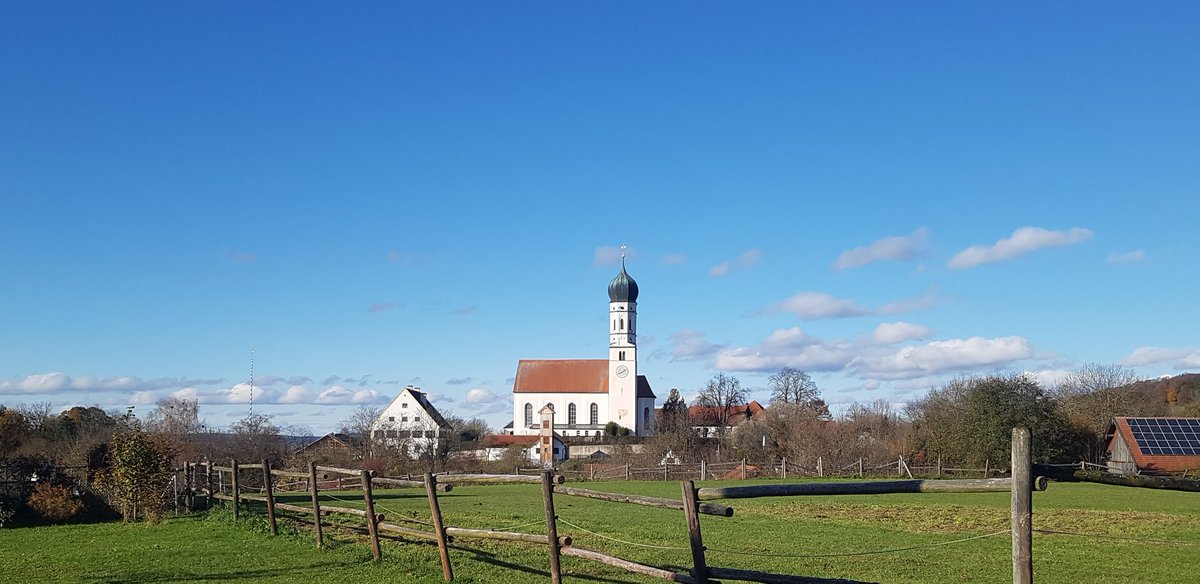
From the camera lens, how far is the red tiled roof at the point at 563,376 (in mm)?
114688

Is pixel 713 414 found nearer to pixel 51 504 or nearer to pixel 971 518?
pixel 971 518

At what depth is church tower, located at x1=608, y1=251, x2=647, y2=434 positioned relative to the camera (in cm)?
11225

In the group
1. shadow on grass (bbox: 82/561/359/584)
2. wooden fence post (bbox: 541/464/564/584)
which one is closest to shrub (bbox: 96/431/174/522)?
shadow on grass (bbox: 82/561/359/584)

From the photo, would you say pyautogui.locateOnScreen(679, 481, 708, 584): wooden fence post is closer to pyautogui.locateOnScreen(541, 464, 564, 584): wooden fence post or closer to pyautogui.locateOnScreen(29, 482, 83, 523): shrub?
pyautogui.locateOnScreen(541, 464, 564, 584): wooden fence post

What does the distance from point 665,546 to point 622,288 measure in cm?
10125

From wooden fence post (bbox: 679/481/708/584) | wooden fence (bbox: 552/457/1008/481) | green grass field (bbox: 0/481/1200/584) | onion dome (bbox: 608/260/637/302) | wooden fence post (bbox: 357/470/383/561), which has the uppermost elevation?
onion dome (bbox: 608/260/637/302)

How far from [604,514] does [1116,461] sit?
134 ft

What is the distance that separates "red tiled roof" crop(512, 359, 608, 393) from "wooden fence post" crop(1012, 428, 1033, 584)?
108m

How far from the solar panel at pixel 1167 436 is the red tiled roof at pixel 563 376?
68.9 m

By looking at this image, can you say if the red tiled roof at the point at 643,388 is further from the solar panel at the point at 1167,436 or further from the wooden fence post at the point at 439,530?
the wooden fence post at the point at 439,530

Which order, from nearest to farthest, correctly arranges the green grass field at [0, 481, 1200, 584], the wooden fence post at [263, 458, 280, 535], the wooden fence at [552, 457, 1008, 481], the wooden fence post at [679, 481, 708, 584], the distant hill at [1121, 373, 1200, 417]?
the wooden fence post at [679, 481, 708, 584], the green grass field at [0, 481, 1200, 584], the wooden fence post at [263, 458, 280, 535], the wooden fence at [552, 457, 1008, 481], the distant hill at [1121, 373, 1200, 417]

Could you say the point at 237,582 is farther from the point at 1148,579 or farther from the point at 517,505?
the point at 517,505

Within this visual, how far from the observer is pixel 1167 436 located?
51.0m

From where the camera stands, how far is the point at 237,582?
12367mm
